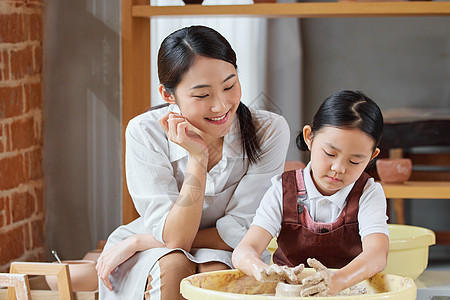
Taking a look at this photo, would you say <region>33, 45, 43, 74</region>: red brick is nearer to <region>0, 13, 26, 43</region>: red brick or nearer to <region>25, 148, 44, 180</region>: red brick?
<region>0, 13, 26, 43</region>: red brick

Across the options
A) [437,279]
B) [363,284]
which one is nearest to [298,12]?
[437,279]

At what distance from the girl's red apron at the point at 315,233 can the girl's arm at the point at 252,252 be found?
0.22 ft

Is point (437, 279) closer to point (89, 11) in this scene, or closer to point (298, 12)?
point (298, 12)

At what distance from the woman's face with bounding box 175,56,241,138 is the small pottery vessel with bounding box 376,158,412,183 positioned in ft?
4.16

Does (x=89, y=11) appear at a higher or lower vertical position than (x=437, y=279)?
higher

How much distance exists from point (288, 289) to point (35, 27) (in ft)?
4.98

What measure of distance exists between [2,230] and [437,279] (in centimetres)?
129

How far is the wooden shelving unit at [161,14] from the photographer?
83.7 inches

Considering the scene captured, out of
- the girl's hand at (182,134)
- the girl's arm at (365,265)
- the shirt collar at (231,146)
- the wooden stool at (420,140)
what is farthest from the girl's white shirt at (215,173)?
the wooden stool at (420,140)

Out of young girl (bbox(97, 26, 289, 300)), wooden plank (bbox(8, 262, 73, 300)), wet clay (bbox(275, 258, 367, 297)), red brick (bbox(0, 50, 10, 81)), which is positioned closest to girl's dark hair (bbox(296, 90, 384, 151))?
young girl (bbox(97, 26, 289, 300))

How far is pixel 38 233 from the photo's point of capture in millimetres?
2318

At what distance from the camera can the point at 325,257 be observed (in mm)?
1420

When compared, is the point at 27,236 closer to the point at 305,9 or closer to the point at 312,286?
the point at 305,9

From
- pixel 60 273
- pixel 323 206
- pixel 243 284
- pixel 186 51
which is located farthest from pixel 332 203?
pixel 60 273
